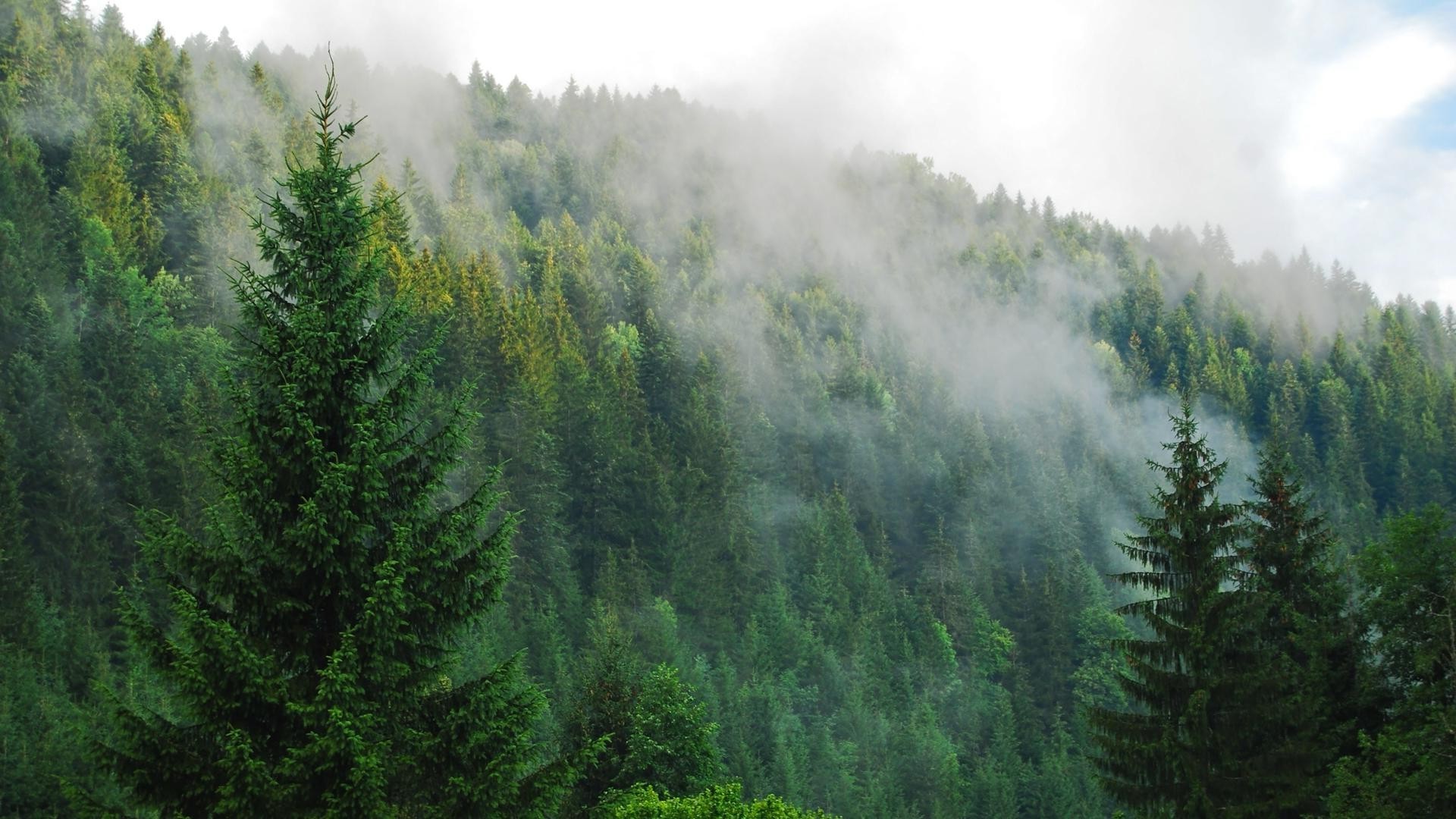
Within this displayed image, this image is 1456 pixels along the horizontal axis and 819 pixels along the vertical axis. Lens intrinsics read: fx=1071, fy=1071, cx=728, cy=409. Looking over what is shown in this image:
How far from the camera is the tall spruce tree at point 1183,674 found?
2358 cm

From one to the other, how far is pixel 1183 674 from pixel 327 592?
64.4 ft

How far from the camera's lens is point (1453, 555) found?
2486 cm

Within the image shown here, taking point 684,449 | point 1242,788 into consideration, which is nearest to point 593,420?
point 684,449

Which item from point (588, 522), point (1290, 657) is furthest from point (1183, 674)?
point (588, 522)

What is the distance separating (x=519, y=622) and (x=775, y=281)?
133 meters

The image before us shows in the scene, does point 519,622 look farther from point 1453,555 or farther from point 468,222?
point 468,222

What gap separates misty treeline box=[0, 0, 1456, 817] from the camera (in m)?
12.7

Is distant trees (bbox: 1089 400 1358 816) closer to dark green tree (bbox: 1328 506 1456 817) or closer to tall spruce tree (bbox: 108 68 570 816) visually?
dark green tree (bbox: 1328 506 1456 817)

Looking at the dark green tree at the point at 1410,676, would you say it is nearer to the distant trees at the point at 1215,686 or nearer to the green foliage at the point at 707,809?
the distant trees at the point at 1215,686

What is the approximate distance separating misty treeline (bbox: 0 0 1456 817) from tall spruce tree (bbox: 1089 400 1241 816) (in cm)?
10

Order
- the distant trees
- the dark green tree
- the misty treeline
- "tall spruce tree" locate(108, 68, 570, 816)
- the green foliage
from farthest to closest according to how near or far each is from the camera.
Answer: the distant trees
the dark green tree
the green foliage
the misty treeline
"tall spruce tree" locate(108, 68, 570, 816)

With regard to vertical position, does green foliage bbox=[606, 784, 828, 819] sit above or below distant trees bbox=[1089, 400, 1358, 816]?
below

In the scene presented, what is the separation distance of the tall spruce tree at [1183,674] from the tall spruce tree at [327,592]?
52.1 feet

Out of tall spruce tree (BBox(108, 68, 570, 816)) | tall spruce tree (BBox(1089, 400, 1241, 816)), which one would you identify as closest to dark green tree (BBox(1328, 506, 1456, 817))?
tall spruce tree (BBox(1089, 400, 1241, 816))
